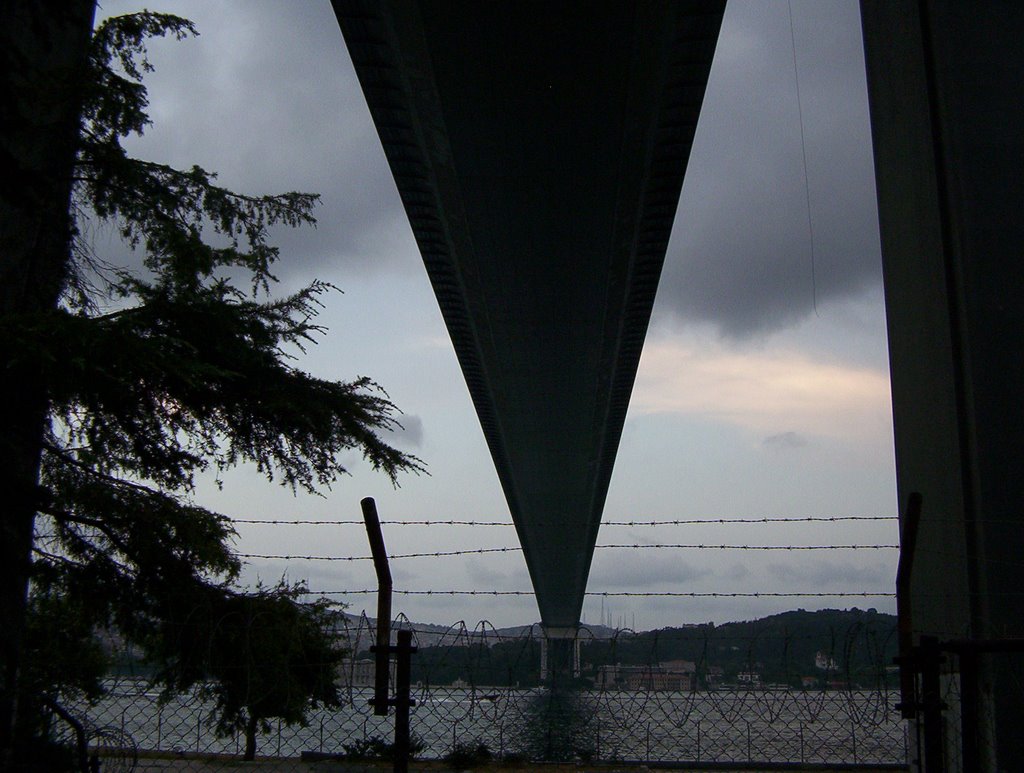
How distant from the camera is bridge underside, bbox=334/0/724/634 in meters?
12.1

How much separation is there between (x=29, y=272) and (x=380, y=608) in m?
4.00

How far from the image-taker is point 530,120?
47.1 feet

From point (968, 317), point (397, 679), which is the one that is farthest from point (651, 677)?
point (968, 317)

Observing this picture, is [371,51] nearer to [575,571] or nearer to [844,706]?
[844,706]

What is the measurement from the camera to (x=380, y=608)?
14.0ft

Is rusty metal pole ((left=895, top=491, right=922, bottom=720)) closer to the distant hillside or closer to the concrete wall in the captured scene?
the distant hillside

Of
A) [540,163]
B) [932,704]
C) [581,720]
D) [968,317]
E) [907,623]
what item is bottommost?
[581,720]

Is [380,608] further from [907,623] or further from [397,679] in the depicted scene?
[907,623]

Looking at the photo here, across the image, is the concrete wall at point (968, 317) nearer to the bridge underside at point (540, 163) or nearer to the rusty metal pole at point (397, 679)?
the bridge underside at point (540, 163)

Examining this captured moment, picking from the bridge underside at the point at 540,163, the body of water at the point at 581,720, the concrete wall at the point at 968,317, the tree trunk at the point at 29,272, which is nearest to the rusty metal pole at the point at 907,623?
the body of water at the point at 581,720

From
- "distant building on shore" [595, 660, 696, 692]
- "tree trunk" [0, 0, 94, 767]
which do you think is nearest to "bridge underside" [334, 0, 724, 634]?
"distant building on shore" [595, 660, 696, 692]

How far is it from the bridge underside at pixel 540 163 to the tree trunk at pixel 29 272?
11.1ft

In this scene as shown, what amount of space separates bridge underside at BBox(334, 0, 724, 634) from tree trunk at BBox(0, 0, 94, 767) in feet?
11.1

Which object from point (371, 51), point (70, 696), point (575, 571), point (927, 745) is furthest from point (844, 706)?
point (575, 571)
